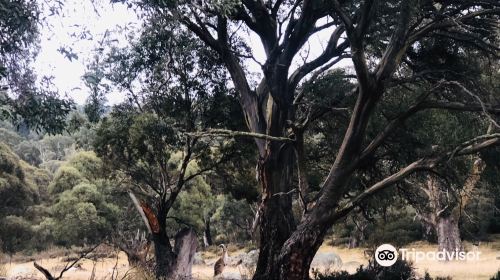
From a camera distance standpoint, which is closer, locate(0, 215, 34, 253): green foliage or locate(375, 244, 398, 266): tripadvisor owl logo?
locate(375, 244, 398, 266): tripadvisor owl logo

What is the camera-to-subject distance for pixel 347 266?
Result: 23.8 m

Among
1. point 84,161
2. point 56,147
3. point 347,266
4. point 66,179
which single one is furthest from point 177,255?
point 56,147

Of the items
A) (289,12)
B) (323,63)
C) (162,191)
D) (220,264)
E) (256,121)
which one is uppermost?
(289,12)

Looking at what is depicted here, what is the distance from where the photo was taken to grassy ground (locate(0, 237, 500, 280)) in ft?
53.6

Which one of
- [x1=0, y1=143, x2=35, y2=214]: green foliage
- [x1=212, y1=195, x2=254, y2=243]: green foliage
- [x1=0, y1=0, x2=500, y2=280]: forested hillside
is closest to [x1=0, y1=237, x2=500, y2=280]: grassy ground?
[x1=0, y1=0, x2=500, y2=280]: forested hillside

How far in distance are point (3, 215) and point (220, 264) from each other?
2325cm

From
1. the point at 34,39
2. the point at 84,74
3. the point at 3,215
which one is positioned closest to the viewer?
the point at 34,39

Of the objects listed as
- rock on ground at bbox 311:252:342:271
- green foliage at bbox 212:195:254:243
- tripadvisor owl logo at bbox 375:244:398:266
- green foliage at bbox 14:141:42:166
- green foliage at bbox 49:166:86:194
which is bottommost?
tripadvisor owl logo at bbox 375:244:398:266

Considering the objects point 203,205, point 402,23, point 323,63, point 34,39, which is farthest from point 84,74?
point 203,205

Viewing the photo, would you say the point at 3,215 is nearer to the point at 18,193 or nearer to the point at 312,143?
the point at 18,193

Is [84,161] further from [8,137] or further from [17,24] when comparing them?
[17,24]

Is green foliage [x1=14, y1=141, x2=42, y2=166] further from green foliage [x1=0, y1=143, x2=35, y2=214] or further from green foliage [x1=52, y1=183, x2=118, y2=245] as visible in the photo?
green foliage [x1=52, y1=183, x2=118, y2=245]

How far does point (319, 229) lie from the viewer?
10.3 metres

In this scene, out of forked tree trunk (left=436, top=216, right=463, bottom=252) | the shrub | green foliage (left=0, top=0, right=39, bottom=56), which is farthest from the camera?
forked tree trunk (left=436, top=216, right=463, bottom=252)
